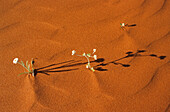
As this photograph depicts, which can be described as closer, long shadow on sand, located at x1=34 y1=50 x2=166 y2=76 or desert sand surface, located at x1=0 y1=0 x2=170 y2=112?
desert sand surface, located at x1=0 y1=0 x2=170 y2=112

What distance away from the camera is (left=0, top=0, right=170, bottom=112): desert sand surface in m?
1.66

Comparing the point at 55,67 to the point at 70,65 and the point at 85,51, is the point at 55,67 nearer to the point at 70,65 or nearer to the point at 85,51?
the point at 70,65


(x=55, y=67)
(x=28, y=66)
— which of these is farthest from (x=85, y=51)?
(x=28, y=66)

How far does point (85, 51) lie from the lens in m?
2.03

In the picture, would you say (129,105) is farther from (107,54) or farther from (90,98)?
(107,54)

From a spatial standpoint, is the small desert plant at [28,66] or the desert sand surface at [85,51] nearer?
the desert sand surface at [85,51]

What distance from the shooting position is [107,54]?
1.99 meters

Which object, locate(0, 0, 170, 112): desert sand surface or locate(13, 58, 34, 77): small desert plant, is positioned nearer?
locate(0, 0, 170, 112): desert sand surface

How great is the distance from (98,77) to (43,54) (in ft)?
2.10

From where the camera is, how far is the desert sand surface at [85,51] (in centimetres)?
166

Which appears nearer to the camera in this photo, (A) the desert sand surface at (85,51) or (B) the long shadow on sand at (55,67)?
(A) the desert sand surface at (85,51)

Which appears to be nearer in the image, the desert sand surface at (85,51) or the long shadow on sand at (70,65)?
the desert sand surface at (85,51)

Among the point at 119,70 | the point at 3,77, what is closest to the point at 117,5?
the point at 119,70

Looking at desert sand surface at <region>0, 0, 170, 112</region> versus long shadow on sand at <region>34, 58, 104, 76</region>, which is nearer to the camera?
desert sand surface at <region>0, 0, 170, 112</region>
